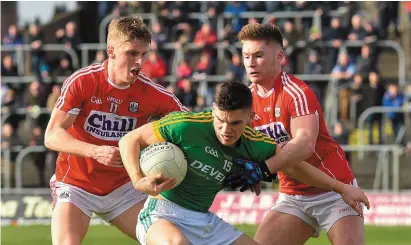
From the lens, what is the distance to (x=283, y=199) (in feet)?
25.1

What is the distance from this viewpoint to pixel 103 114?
7.65 metres

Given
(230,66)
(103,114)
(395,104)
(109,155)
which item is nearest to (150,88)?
(103,114)

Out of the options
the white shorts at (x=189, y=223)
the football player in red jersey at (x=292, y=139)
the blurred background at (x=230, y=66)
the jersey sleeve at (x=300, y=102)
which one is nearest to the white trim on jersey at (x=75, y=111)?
the white shorts at (x=189, y=223)

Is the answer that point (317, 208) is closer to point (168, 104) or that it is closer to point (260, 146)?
point (260, 146)

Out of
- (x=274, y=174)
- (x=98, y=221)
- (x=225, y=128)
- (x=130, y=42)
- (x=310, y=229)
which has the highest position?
(x=130, y=42)

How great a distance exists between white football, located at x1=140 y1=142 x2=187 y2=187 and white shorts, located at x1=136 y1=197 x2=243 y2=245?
11.2 inches

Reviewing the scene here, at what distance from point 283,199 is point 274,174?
1.08 metres

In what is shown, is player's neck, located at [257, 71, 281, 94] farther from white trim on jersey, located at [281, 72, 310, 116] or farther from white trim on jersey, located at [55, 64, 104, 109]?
white trim on jersey, located at [55, 64, 104, 109]

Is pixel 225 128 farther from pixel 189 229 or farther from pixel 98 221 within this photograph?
pixel 98 221

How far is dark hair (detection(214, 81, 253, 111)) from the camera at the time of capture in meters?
6.08

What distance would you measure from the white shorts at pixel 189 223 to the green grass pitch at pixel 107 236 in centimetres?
662

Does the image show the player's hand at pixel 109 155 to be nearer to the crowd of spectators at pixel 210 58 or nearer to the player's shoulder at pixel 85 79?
the player's shoulder at pixel 85 79

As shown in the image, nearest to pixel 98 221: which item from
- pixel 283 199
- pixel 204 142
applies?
pixel 283 199

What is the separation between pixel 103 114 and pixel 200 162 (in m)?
1.56
